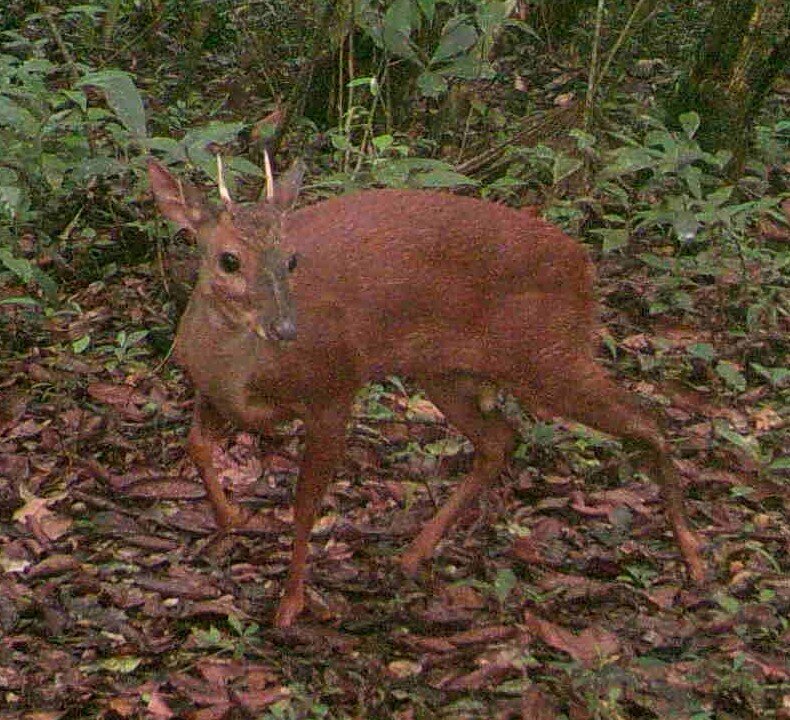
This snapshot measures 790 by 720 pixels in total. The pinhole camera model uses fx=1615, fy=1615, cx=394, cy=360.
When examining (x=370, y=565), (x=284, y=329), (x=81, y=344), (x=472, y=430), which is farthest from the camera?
(x=81, y=344)

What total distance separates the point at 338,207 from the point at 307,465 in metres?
0.87

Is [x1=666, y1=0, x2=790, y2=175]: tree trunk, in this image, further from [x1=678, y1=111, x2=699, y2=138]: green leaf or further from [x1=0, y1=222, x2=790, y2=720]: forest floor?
[x1=0, y1=222, x2=790, y2=720]: forest floor

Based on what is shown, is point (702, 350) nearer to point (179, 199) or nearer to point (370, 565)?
point (370, 565)

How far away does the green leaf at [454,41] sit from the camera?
6957 mm

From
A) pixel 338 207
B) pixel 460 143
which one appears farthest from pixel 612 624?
pixel 460 143

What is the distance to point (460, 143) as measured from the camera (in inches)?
347

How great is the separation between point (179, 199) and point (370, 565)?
1.54m

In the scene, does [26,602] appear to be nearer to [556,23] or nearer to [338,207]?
[338,207]

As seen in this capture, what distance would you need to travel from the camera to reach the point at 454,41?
22.9 feet

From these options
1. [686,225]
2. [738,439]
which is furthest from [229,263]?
[686,225]

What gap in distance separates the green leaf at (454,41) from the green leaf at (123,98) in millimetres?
1474

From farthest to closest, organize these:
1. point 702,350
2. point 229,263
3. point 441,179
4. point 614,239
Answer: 1. point 614,239
2. point 702,350
3. point 441,179
4. point 229,263

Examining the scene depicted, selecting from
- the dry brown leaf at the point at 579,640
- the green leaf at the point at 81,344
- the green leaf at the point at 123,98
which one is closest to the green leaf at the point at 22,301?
the green leaf at the point at 81,344

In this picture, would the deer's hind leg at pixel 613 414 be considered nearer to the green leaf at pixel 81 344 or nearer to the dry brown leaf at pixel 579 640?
the dry brown leaf at pixel 579 640
